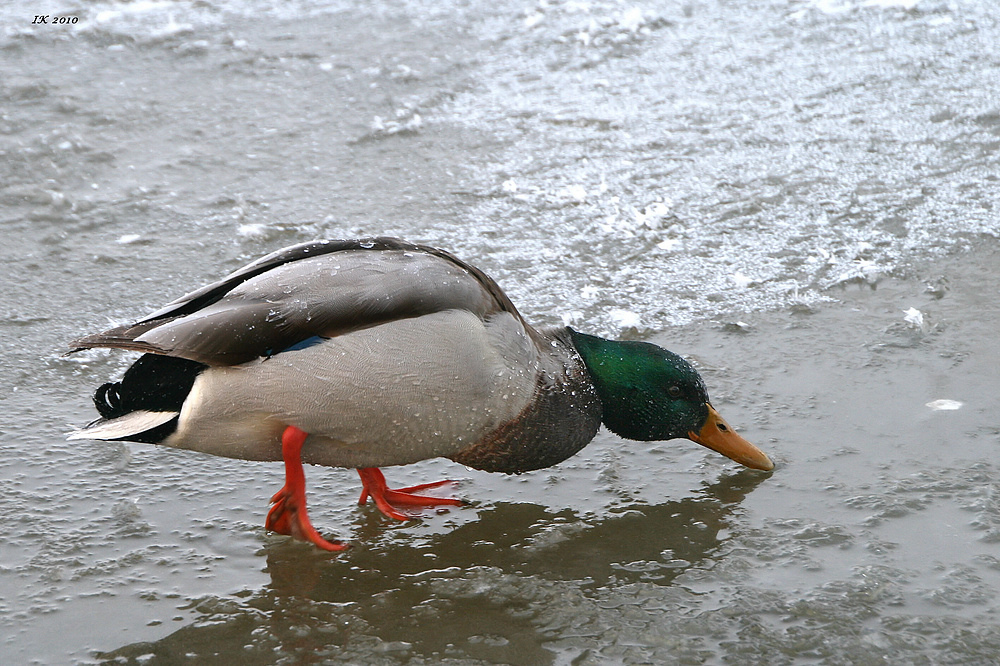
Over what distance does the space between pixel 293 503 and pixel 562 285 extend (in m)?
1.87

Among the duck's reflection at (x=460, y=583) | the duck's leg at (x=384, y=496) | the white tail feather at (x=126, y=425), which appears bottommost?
A: the duck's reflection at (x=460, y=583)

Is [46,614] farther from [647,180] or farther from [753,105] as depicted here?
[753,105]

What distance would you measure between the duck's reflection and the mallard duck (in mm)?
177

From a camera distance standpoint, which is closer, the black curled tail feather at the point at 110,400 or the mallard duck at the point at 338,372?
the mallard duck at the point at 338,372

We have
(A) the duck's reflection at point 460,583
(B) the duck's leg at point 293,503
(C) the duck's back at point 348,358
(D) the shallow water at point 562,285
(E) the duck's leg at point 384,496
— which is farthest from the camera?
(E) the duck's leg at point 384,496

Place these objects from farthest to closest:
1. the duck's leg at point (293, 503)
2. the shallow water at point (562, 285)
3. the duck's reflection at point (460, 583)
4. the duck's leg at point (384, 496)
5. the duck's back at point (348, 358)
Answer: the duck's leg at point (384, 496) < the duck's leg at point (293, 503) < the duck's back at point (348, 358) < the shallow water at point (562, 285) < the duck's reflection at point (460, 583)

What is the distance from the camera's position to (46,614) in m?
2.71

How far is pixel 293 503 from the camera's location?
3039mm

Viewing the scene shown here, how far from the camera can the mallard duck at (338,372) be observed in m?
2.91

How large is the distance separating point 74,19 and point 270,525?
587 cm

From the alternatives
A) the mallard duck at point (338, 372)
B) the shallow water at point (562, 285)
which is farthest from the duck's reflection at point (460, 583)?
the mallard duck at point (338, 372)

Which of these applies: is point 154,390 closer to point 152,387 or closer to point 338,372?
point 152,387

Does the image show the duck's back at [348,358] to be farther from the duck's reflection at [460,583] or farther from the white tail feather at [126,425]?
the duck's reflection at [460,583]

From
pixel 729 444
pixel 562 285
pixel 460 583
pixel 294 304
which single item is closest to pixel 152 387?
pixel 294 304
